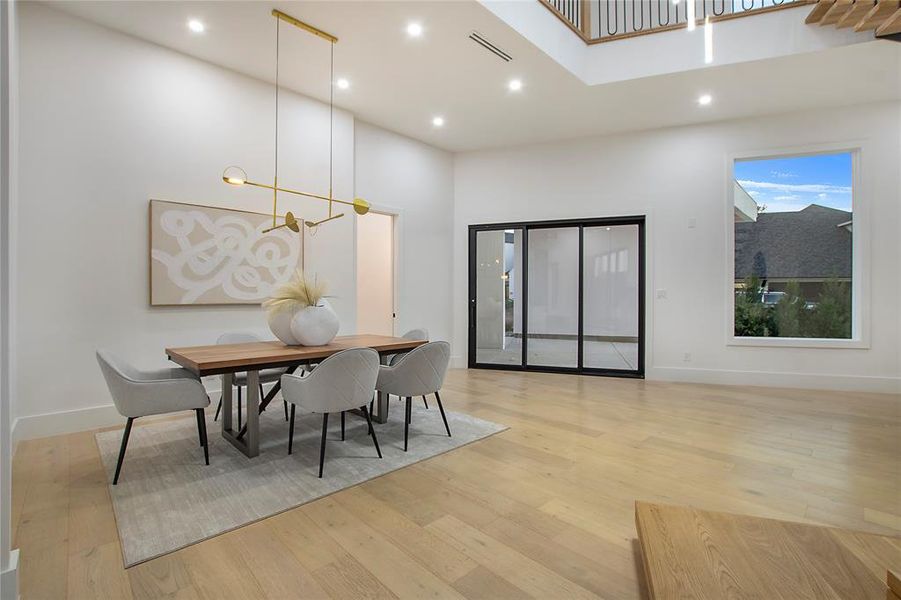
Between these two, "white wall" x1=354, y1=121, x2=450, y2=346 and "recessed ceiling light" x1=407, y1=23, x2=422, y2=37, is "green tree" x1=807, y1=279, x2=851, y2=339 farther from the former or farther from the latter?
"recessed ceiling light" x1=407, y1=23, x2=422, y2=37

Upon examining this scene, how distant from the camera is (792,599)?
1.39m

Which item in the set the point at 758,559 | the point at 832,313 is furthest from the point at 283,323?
the point at 832,313

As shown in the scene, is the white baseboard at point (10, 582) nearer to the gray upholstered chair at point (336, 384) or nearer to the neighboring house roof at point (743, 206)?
the gray upholstered chair at point (336, 384)

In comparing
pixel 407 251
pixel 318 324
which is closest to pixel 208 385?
pixel 318 324

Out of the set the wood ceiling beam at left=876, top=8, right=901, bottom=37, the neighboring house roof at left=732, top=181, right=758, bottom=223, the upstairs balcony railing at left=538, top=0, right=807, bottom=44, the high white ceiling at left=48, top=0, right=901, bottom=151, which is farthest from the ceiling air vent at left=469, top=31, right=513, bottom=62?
the neighboring house roof at left=732, top=181, right=758, bottom=223

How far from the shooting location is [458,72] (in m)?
4.59

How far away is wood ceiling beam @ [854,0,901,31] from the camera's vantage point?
3.51 meters

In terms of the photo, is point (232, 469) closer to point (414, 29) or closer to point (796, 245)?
point (414, 29)

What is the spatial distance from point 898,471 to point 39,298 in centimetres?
621

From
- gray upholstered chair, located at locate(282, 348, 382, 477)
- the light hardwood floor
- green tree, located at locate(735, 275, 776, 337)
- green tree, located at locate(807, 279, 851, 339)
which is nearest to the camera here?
the light hardwood floor

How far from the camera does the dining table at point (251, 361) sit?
2.83 meters

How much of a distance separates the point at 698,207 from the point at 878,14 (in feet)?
8.17

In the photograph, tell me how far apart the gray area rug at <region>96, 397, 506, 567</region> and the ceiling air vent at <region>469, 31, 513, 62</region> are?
337 cm

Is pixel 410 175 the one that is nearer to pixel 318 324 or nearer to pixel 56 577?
pixel 318 324
